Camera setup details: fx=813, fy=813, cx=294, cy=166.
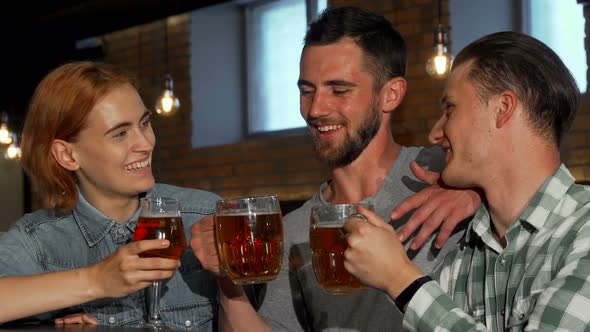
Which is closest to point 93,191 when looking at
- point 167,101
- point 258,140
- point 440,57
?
point 440,57

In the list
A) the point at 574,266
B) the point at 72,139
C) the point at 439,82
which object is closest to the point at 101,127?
the point at 72,139

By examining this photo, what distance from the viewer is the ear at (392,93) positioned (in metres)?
2.18

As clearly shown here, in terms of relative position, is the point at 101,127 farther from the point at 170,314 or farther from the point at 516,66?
the point at 516,66

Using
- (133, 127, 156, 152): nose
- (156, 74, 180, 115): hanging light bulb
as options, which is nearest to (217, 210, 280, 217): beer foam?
(133, 127, 156, 152): nose

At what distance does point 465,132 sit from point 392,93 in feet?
2.22

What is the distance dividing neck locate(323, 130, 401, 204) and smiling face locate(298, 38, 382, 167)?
27mm

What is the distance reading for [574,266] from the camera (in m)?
1.29

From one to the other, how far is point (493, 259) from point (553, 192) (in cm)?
19

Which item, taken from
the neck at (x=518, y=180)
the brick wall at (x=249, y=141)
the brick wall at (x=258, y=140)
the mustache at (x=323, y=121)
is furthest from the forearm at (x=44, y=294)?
the brick wall at (x=249, y=141)

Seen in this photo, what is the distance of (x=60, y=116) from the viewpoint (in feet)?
6.45

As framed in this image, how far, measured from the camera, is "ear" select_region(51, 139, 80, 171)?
2.02m

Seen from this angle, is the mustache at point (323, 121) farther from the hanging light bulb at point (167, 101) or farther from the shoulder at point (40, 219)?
the hanging light bulb at point (167, 101)

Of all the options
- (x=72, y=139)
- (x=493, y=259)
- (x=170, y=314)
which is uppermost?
(x=72, y=139)

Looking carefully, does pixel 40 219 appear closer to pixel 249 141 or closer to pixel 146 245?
pixel 146 245
